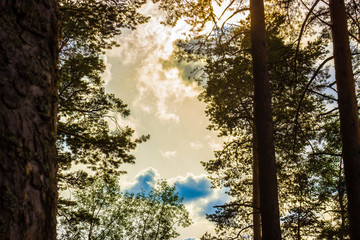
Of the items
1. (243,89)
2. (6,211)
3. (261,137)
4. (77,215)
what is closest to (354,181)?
(261,137)

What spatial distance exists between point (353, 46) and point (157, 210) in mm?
28147

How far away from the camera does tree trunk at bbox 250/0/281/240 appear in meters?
5.08

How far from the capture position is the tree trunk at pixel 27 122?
1.13 m

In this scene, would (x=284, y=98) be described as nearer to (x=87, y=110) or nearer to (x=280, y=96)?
(x=280, y=96)

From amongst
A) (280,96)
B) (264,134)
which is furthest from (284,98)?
(264,134)

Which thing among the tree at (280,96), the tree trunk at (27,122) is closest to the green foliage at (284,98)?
the tree at (280,96)

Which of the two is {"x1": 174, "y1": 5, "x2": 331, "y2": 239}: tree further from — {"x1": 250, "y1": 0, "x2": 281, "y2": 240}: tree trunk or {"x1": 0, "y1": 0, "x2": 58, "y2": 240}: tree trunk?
{"x1": 0, "y1": 0, "x2": 58, "y2": 240}: tree trunk

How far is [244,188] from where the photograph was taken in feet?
44.9

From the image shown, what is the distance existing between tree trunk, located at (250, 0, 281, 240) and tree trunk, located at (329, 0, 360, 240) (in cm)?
153

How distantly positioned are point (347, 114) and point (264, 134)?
6.23ft

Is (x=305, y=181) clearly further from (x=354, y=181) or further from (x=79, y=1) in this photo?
(x=79, y=1)

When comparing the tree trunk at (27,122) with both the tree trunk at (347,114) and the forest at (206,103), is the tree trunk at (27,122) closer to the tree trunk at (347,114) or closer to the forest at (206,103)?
the forest at (206,103)

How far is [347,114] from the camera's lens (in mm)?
5637

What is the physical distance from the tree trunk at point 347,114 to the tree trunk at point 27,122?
18.9 ft
